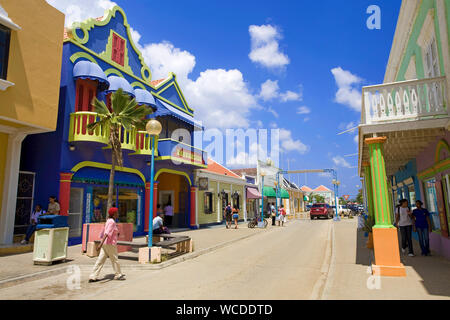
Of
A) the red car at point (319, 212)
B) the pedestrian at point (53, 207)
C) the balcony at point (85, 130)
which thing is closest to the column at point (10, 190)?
the pedestrian at point (53, 207)

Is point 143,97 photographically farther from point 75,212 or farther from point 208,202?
point 208,202

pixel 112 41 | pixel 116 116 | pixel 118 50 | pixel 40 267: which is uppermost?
pixel 112 41

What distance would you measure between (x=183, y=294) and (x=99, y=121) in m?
8.56

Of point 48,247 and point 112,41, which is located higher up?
point 112,41

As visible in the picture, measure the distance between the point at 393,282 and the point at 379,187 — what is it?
2241mm

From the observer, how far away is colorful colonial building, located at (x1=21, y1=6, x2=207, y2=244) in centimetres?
1247

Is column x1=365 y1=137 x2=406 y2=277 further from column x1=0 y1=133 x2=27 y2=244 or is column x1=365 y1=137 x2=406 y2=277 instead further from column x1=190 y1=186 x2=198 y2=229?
column x1=190 y1=186 x2=198 y2=229

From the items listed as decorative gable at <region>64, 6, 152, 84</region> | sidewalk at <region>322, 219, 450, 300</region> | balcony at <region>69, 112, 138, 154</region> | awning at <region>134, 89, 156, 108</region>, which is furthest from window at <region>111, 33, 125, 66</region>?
sidewalk at <region>322, 219, 450, 300</region>

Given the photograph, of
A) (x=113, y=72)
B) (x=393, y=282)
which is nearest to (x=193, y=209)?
(x=113, y=72)

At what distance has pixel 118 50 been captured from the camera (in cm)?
1579

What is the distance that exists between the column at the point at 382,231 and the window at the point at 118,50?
1302cm

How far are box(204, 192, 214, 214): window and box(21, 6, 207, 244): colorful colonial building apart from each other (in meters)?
5.45

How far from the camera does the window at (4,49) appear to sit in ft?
31.8

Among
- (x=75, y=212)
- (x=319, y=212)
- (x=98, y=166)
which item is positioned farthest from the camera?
(x=319, y=212)
